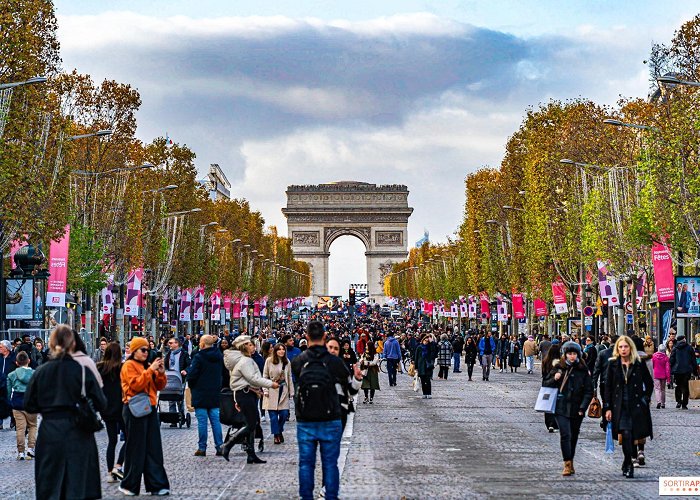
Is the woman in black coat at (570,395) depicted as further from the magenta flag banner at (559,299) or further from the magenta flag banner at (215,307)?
the magenta flag banner at (215,307)

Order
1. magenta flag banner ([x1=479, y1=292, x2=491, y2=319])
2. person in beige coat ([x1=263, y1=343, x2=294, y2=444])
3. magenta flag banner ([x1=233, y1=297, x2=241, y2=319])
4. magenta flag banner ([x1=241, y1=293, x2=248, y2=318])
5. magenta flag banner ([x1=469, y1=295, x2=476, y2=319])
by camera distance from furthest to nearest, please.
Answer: magenta flag banner ([x1=241, y1=293, x2=248, y2=318]) < magenta flag banner ([x1=469, y1=295, x2=476, y2=319]) < magenta flag banner ([x1=233, y1=297, x2=241, y2=319]) < magenta flag banner ([x1=479, y1=292, x2=491, y2=319]) < person in beige coat ([x1=263, y1=343, x2=294, y2=444])

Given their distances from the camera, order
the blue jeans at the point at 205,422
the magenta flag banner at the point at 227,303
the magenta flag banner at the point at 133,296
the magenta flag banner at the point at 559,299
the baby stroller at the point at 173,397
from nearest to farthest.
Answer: the blue jeans at the point at 205,422 < the baby stroller at the point at 173,397 < the magenta flag banner at the point at 133,296 < the magenta flag banner at the point at 559,299 < the magenta flag banner at the point at 227,303

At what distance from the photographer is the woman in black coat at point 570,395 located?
17.2 m

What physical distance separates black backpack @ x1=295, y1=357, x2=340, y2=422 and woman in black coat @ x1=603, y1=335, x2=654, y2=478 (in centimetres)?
482

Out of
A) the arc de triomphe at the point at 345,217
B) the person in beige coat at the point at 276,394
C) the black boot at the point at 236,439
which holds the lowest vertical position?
the black boot at the point at 236,439

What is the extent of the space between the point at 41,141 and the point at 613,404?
24.7m

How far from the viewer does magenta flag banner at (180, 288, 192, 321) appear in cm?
7375

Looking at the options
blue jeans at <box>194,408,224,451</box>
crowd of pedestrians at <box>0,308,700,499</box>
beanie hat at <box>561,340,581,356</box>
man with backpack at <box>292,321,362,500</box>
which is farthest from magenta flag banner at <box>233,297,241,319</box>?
man with backpack at <box>292,321,362,500</box>

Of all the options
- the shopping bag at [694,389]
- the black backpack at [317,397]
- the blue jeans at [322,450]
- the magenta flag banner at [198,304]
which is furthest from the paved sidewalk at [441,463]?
the magenta flag banner at [198,304]

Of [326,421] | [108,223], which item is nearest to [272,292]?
[108,223]

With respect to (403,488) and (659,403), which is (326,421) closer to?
(403,488)

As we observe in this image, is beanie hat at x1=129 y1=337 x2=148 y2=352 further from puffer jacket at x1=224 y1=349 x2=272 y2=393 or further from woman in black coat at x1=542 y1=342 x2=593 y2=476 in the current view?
woman in black coat at x1=542 y1=342 x2=593 y2=476

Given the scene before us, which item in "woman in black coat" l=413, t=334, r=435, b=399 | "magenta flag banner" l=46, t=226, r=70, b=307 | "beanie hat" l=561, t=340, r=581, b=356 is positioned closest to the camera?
"beanie hat" l=561, t=340, r=581, b=356

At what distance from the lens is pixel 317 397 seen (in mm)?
13547
